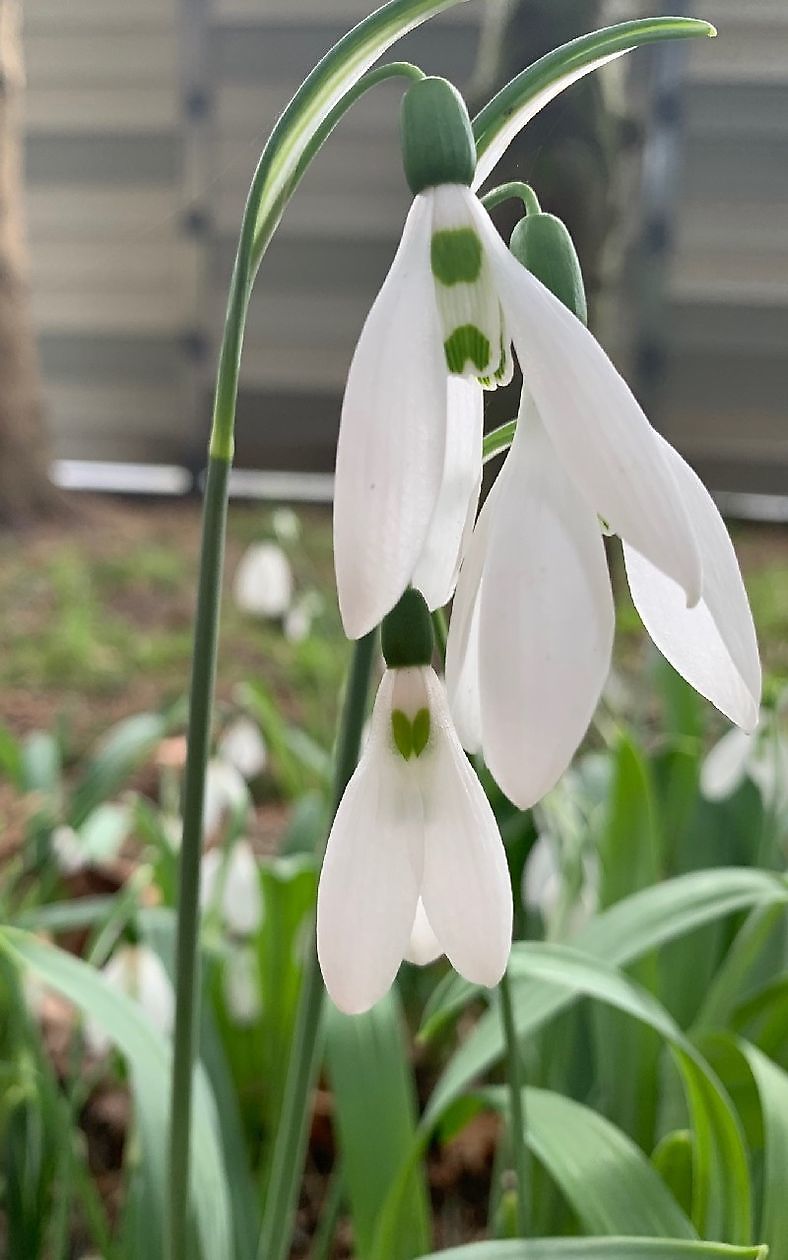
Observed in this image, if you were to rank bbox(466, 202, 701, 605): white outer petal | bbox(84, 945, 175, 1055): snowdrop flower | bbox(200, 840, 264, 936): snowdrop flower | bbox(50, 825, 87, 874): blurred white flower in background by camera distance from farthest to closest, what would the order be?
bbox(50, 825, 87, 874): blurred white flower in background
bbox(200, 840, 264, 936): snowdrop flower
bbox(84, 945, 175, 1055): snowdrop flower
bbox(466, 202, 701, 605): white outer petal

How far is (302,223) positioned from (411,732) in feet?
3.39

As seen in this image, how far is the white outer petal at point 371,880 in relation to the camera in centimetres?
28

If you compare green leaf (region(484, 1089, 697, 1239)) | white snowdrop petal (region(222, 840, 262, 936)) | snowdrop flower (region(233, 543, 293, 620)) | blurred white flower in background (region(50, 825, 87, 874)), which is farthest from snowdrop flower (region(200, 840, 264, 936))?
snowdrop flower (region(233, 543, 293, 620))

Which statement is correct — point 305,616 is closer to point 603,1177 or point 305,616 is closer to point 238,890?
point 238,890

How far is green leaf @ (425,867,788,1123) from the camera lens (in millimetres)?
523

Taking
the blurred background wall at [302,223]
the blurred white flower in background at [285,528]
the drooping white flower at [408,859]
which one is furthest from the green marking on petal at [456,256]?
the blurred white flower in background at [285,528]

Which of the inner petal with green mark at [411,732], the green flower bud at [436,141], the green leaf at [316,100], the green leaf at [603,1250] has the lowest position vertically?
the green leaf at [603,1250]

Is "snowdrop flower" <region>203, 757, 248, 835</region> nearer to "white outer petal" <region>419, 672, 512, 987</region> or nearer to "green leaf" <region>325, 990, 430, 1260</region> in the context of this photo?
"green leaf" <region>325, 990, 430, 1260</region>

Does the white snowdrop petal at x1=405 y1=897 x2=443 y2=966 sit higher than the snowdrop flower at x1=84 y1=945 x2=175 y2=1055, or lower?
higher

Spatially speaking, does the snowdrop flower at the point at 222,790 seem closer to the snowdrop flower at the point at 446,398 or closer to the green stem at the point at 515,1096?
the green stem at the point at 515,1096

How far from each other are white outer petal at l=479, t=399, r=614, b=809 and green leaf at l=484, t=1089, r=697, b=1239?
332 mm

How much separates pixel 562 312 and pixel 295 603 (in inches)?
52.5

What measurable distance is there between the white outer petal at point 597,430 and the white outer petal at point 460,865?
0.09 metres

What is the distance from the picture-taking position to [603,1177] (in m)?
0.48
